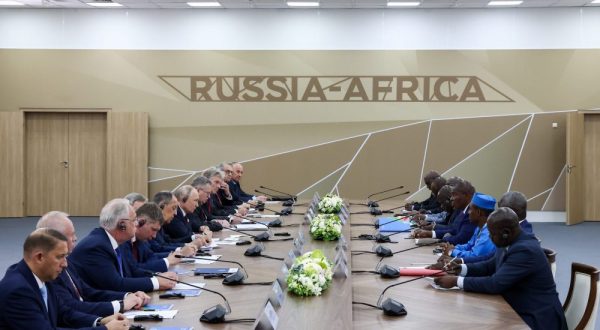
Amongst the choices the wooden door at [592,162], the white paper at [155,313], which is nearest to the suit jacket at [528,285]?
the white paper at [155,313]

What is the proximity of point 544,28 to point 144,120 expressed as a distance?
6.94 meters

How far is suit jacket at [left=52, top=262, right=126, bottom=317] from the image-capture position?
149 inches

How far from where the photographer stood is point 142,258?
5305mm

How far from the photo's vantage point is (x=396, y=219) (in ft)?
24.9

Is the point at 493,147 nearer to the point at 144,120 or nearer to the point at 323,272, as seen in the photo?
the point at 144,120

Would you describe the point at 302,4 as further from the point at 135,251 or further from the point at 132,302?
the point at 132,302

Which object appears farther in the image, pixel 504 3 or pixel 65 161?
pixel 65 161

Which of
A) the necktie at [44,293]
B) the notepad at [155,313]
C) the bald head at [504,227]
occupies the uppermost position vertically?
the bald head at [504,227]

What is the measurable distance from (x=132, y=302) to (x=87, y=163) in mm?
9380

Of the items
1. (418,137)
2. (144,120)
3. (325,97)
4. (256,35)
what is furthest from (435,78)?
(144,120)

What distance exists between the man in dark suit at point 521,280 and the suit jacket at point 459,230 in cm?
220

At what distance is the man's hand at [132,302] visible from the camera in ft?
12.5

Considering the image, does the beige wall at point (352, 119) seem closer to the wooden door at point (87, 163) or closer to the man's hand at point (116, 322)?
the wooden door at point (87, 163)

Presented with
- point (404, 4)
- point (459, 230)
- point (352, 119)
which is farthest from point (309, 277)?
point (404, 4)
